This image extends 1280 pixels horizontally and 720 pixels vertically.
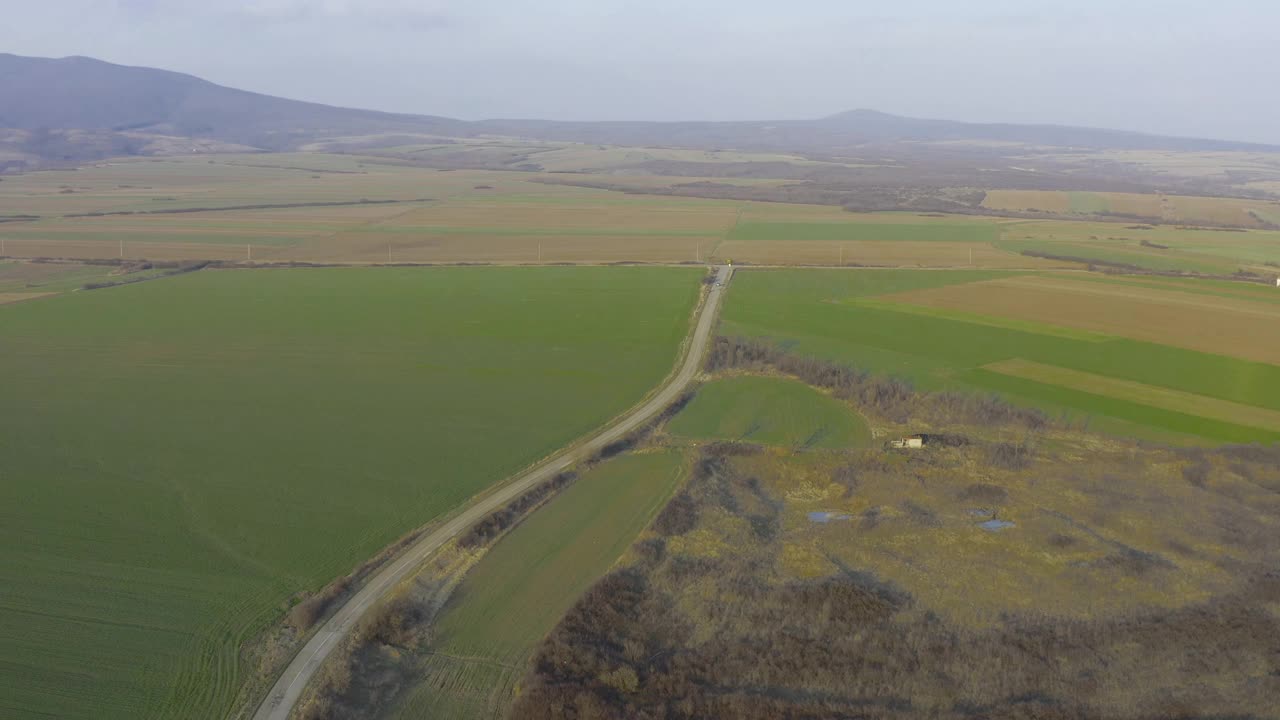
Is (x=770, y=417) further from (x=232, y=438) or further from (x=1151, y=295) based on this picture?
(x=1151, y=295)

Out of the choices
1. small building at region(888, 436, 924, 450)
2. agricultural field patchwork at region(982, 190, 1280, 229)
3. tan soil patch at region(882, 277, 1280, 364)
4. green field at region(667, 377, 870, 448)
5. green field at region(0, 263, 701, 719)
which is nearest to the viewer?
green field at region(0, 263, 701, 719)

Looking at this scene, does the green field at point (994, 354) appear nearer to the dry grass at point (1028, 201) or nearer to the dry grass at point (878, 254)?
the dry grass at point (878, 254)

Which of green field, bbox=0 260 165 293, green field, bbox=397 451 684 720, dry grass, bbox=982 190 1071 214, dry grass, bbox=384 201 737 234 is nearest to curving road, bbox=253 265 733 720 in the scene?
green field, bbox=397 451 684 720

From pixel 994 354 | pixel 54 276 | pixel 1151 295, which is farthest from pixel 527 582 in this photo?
pixel 54 276

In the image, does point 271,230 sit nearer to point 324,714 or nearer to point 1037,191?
point 324,714

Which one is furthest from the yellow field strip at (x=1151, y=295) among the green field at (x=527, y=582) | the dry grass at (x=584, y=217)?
the green field at (x=527, y=582)

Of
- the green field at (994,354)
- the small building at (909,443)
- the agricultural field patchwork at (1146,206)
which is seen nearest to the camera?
the small building at (909,443)

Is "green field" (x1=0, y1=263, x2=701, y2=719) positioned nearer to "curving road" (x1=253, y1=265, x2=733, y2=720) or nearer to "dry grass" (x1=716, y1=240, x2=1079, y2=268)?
"curving road" (x1=253, y1=265, x2=733, y2=720)

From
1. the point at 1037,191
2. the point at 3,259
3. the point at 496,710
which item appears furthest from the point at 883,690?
the point at 1037,191
